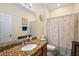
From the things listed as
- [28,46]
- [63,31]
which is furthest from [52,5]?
[28,46]

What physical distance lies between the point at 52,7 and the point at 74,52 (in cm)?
86

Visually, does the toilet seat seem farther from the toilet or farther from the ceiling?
the ceiling

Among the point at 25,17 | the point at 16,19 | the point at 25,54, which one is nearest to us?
the point at 25,54

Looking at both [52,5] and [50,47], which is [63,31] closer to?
[50,47]

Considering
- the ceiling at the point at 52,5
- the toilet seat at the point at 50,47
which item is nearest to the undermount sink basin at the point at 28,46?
A: the toilet seat at the point at 50,47

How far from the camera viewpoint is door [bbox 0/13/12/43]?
1435 mm

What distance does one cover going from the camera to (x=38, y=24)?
1.72 metres

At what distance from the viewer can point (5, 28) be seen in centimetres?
147

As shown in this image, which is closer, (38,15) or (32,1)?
(32,1)

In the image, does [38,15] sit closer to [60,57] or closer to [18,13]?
[18,13]

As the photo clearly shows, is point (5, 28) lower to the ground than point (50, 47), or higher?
higher

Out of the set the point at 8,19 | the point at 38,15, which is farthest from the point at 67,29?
the point at 8,19

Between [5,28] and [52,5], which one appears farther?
[52,5]

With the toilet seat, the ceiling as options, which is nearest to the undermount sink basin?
the toilet seat
